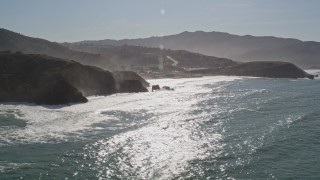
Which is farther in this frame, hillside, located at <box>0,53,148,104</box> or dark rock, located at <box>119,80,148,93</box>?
dark rock, located at <box>119,80,148,93</box>

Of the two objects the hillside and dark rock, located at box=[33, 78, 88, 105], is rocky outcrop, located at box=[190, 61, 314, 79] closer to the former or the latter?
the hillside

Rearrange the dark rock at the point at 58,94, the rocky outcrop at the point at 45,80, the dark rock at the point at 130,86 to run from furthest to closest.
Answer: the dark rock at the point at 130,86
the rocky outcrop at the point at 45,80
the dark rock at the point at 58,94

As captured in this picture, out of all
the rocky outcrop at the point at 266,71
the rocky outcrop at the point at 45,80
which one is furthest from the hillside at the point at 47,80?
the rocky outcrop at the point at 266,71

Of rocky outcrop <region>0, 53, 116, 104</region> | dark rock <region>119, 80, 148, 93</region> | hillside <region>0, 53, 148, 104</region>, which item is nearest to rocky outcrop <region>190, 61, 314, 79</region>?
dark rock <region>119, 80, 148, 93</region>

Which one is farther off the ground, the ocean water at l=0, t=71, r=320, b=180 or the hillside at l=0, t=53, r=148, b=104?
the hillside at l=0, t=53, r=148, b=104

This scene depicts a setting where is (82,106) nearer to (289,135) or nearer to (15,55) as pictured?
(15,55)

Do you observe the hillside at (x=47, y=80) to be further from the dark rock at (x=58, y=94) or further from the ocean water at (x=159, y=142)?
the ocean water at (x=159, y=142)

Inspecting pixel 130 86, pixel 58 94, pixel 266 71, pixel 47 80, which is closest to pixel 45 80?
pixel 47 80
